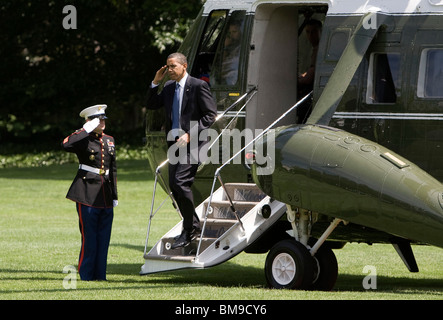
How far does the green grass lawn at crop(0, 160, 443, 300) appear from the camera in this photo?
10099 millimetres

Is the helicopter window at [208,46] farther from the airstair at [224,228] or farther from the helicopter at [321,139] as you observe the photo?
the airstair at [224,228]

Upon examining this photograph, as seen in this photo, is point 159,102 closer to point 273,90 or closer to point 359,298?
point 273,90

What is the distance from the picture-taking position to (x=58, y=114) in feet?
125

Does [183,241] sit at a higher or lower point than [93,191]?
lower

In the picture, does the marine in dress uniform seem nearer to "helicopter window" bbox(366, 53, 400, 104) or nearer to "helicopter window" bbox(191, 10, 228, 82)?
"helicopter window" bbox(191, 10, 228, 82)

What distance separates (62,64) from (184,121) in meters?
26.7

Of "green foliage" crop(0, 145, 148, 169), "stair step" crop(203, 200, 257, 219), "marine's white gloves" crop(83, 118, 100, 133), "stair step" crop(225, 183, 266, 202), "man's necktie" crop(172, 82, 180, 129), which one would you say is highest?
"man's necktie" crop(172, 82, 180, 129)

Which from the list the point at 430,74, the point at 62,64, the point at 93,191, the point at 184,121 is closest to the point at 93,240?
the point at 93,191

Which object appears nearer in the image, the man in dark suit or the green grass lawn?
the green grass lawn

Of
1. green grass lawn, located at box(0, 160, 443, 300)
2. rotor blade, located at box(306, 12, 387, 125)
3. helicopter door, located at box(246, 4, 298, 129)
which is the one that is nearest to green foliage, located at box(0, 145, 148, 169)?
green grass lawn, located at box(0, 160, 443, 300)

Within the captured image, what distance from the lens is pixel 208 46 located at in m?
12.7

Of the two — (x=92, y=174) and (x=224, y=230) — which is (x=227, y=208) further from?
(x=92, y=174)

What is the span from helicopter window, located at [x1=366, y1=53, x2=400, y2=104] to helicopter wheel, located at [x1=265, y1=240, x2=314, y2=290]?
71.0 inches

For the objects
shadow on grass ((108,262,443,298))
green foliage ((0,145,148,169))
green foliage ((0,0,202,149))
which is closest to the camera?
shadow on grass ((108,262,443,298))
